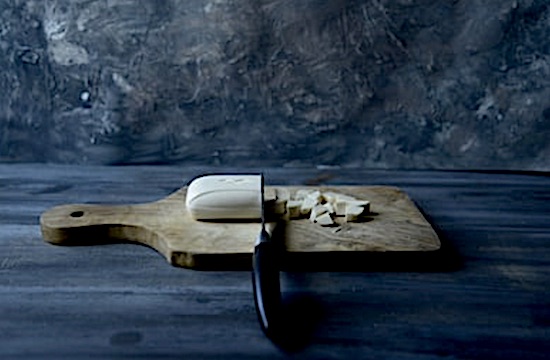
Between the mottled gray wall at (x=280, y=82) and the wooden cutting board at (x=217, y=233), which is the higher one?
the mottled gray wall at (x=280, y=82)

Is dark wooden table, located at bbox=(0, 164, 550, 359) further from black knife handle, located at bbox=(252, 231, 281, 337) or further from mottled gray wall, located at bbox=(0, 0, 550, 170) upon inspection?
mottled gray wall, located at bbox=(0, 0, 550, 170)

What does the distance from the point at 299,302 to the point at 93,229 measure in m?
0.25

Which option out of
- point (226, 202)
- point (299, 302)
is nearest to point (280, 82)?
point (226, 202)

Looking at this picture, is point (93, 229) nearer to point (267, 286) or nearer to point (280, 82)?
point (267, 286)

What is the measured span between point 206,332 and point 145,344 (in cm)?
4

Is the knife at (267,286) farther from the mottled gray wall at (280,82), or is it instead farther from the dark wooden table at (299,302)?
the mottled gray wall at (280,82)

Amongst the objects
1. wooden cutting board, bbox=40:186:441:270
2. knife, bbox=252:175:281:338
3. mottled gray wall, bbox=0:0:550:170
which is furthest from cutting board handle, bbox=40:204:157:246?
mottled gray wall, bbox=0:0:550:170

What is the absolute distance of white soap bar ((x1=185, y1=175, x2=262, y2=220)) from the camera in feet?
2.27

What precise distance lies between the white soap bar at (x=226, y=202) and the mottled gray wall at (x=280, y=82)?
455 mm

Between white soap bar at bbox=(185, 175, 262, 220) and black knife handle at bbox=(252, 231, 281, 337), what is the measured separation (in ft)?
0.38

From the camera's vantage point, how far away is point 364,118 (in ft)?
3.75

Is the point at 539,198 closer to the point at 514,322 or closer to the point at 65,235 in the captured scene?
the point at 514,322

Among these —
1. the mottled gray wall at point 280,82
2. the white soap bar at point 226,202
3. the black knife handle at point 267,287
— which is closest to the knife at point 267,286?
the black knife handle at point 267,287

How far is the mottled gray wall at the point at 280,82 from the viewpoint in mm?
1100
